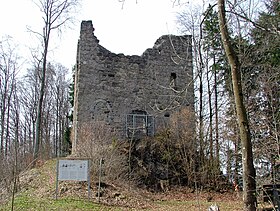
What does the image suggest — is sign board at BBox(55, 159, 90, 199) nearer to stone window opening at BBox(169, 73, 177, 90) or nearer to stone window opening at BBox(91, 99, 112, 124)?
stone window opening at BBox(91, 99, 112, 124)

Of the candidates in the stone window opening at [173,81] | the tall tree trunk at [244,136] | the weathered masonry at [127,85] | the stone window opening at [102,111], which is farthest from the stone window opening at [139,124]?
the tall tree trunk at [244,136]

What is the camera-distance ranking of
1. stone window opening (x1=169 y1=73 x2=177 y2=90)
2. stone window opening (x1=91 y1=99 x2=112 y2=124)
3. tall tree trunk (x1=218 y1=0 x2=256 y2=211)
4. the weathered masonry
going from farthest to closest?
stone window opening (x1=169 y1=73 x2=177 y2=90) → the weathered masonry → stone window opening (x1=91 y1=99 x2=112 y2=124) → tall tree trunk (x1=218 y1=0 x2=256 y2=211)

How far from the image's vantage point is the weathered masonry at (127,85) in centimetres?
1777

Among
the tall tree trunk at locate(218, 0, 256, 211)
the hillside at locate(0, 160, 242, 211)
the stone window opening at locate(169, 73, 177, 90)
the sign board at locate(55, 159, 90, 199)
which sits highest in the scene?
the stone window opening at locate(169, 73, 177, 90)

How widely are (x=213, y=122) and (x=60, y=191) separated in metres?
8.35

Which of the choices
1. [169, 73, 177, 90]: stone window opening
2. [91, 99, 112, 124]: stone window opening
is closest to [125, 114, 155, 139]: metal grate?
[91, 99, 112, 124]: stone window opening

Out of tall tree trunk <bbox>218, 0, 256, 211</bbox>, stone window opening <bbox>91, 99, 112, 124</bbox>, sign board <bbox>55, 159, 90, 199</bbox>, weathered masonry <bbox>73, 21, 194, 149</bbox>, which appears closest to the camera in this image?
tall tree trunk <bbox>218, 0, 256, 211</bbox>

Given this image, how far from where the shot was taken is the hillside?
1093cm

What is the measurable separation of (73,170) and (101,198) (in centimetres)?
134

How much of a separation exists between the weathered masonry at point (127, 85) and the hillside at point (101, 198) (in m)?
3.45

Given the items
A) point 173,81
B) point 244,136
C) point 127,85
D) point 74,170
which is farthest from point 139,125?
point 244,136

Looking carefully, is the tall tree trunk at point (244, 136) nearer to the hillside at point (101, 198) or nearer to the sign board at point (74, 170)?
the hillside at point (101, 198)

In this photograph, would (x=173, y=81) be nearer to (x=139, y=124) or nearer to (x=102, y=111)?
(x=139, y=124)

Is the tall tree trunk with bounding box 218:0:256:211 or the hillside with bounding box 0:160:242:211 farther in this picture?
the hillside with bounding box 0:160:242:211
